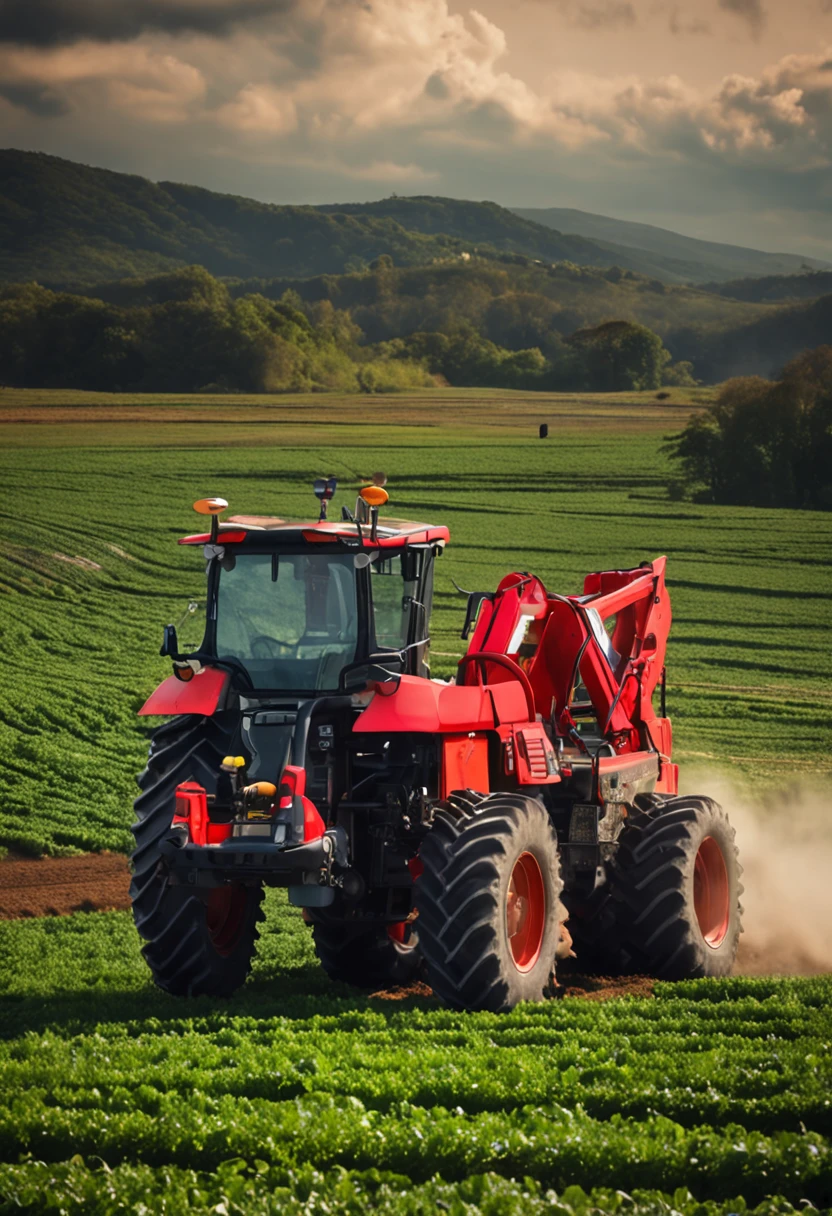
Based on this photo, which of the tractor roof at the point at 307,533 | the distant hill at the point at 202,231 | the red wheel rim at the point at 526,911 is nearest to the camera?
the red wheel rim at the point at 526,911

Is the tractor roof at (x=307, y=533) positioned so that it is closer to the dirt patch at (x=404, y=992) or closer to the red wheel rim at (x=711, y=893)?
the dirt patch at (x=404, y=992)

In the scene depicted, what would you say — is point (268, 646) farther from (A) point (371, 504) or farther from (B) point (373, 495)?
(B) point (373, 495)

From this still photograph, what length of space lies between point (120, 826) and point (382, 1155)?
1333 centimetres

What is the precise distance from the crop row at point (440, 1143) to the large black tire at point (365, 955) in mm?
3932

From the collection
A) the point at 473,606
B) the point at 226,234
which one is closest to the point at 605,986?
the point at 473,606

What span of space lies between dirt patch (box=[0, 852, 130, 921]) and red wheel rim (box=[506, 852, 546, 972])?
23.4 feet

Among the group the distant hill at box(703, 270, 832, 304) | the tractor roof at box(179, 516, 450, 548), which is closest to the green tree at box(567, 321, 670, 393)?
the distant hill at box(703, 270, 832, 304)

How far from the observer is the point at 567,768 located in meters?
11.3

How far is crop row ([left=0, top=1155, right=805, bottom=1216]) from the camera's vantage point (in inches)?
235

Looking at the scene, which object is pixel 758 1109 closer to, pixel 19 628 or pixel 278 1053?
pixel 278 1053

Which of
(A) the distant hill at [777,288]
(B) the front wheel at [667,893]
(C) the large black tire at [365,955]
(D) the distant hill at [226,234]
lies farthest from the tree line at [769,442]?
(C) the large black tire at [365,955]

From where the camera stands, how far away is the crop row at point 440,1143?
6418 millimetres

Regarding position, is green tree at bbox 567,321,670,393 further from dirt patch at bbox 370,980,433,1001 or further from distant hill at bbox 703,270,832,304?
dirt patch at bbox 370,980,433,1001

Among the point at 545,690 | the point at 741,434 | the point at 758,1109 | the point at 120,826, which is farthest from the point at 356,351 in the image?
the point at 758,1109
